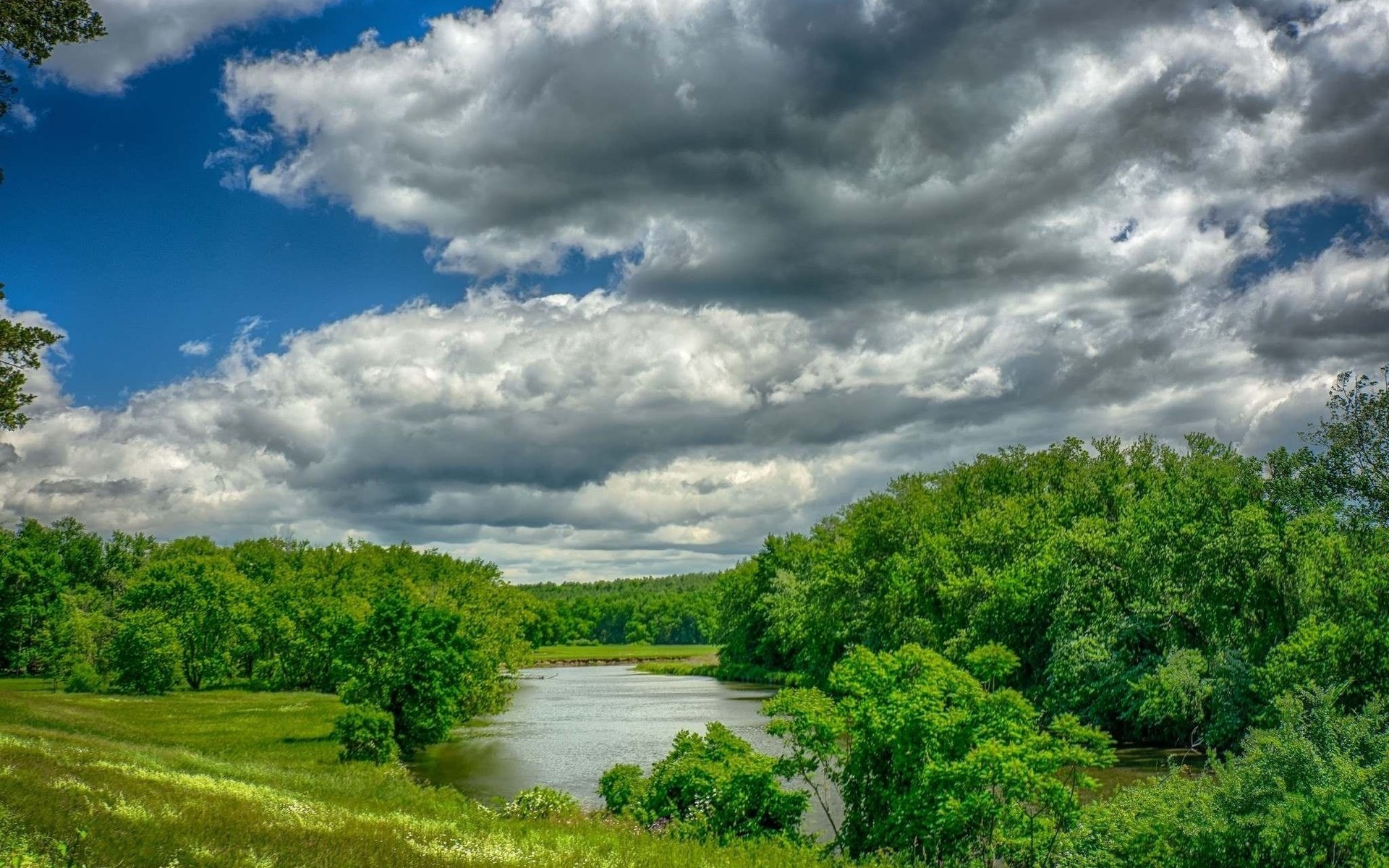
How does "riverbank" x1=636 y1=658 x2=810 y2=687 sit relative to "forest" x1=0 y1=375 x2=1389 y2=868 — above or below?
below

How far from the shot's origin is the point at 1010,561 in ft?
193

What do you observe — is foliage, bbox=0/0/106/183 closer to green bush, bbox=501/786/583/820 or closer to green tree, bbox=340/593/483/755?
green bush, bbox=501/786/583/820

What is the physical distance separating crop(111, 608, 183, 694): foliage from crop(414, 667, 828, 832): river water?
31.5 metres

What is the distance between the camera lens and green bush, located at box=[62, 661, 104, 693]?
79125 mm

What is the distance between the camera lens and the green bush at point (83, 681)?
260 feet

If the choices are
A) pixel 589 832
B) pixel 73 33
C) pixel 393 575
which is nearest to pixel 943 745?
pixel 589 832

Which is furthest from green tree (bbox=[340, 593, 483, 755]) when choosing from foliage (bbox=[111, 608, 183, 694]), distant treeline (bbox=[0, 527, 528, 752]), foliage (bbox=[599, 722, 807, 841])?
foliage (bbox=[111, 608, 183, 694])

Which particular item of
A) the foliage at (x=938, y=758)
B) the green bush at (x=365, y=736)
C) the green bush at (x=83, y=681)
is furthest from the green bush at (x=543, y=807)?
the green bush at (x=83, y=681)

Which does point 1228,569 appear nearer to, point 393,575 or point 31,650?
point 393,575

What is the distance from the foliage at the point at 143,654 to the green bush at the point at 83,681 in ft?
5.04

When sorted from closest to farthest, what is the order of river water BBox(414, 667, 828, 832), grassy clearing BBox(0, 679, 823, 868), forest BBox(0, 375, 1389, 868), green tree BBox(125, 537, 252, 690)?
grassy clearing BBox(0, 679, 823, 868) → forest BBox(0, 375, 1389, 868) → river water BBox(414, 667, 828, 832) → green tree BBox(125, 537, 252, 690)

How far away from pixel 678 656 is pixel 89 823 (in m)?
167

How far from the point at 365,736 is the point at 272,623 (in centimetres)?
5951

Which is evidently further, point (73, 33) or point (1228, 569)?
point (1228, 569)
